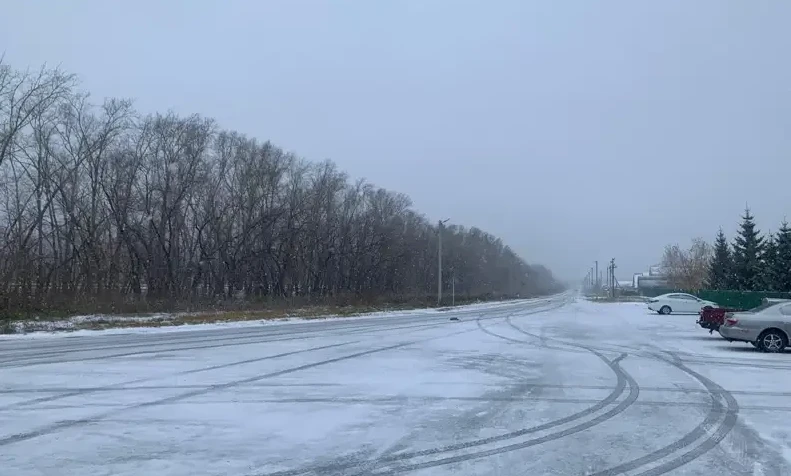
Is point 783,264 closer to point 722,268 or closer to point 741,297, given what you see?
point 741,297

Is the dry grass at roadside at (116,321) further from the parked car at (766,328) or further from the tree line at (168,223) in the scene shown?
the parked car at (766,328)

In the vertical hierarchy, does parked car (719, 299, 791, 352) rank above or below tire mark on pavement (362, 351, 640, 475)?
above

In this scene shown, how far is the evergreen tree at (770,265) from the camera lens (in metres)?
51.7

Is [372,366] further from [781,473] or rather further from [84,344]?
[84,344]

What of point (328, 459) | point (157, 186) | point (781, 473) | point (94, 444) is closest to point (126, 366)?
Result: point (94, 444)

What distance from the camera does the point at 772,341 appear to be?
2062cm

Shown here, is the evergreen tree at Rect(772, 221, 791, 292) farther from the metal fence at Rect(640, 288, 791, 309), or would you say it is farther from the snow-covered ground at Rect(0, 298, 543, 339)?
the snow-covered ground at Rect(0, 298, 543, 339)

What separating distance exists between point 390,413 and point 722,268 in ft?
223

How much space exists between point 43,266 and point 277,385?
3584 centimetres

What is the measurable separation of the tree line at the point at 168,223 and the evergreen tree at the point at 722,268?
3516 cm

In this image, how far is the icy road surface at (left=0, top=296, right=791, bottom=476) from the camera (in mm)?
7555

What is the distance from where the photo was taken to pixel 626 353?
66.5ft

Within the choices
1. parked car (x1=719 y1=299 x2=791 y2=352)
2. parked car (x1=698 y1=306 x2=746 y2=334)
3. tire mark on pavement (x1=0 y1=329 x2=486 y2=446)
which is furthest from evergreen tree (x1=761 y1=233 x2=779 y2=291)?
tire mark on pavement (x1=0 y1=329 x2=486 y2=446)

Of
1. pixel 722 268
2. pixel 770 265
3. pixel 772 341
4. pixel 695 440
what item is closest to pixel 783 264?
pixel 770 265
